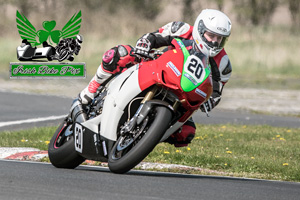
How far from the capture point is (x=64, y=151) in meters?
8.58

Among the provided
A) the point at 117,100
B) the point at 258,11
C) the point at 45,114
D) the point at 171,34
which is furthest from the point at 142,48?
the point at 258,11

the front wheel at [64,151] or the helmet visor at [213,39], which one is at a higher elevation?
the helmet visor at [213,39]

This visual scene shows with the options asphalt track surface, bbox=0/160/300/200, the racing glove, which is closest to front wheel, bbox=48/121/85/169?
asphalt track surface, bbox=0/160/300/200

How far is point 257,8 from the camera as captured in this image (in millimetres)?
53750

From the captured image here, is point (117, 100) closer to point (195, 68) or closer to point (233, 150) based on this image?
point (195, 68)

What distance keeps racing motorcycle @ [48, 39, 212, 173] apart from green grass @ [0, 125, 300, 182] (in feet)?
5.62

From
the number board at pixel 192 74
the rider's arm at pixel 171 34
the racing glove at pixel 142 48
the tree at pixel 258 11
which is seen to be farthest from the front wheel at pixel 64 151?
the tree at pixel 258 11

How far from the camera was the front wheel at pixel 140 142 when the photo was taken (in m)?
7.28

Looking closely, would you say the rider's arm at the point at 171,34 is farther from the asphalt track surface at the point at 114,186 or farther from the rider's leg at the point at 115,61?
the asphalt track surface at the point at 114,186

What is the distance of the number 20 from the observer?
7586mm

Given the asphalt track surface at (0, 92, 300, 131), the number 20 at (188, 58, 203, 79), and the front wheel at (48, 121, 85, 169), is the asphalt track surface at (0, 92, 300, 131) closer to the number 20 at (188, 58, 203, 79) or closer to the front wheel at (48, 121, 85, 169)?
the front wheel at (48, 121, 85, 169)

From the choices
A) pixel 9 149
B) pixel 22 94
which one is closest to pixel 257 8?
pixel 22 94

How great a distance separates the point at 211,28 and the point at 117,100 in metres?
1.19

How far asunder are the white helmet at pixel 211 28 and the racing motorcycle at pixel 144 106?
0.13 metres
